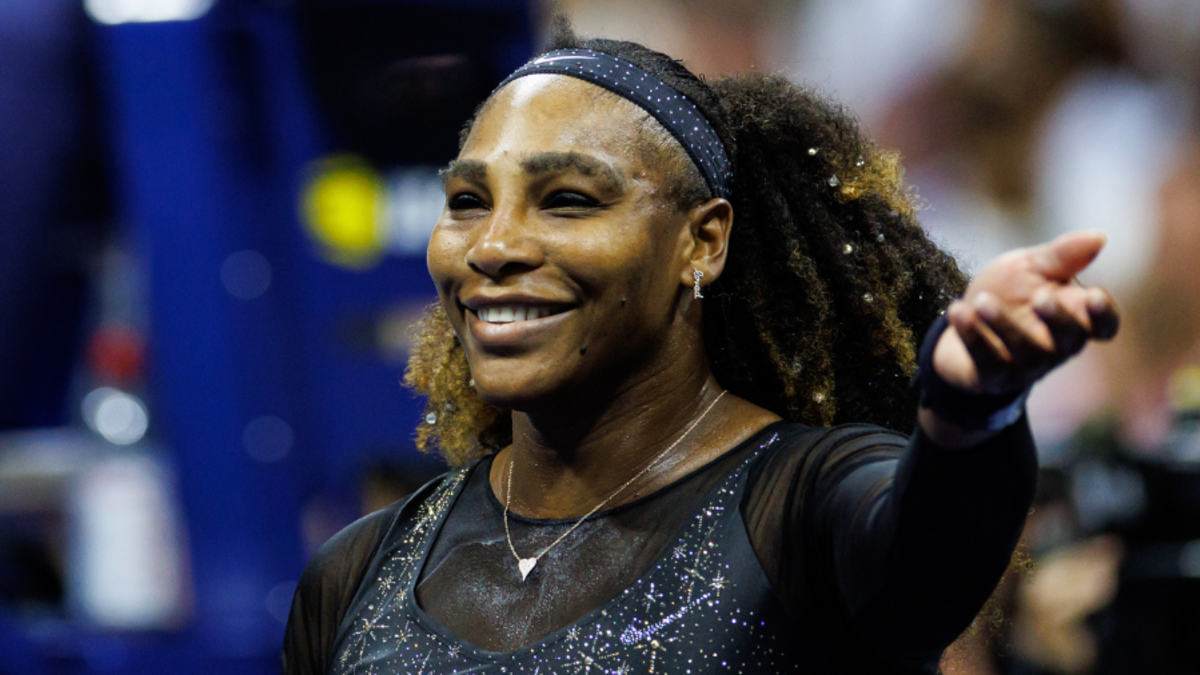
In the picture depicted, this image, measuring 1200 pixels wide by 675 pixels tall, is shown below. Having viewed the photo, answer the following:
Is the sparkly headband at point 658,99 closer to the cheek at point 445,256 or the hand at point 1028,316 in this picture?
the cheek at point 445,256

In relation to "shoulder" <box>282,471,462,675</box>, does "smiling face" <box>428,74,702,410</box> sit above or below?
above

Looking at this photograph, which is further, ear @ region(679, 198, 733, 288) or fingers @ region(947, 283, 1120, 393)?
ear @ region(679, 198, 733, 288)

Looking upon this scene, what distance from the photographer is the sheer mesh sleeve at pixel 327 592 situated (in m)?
1.84

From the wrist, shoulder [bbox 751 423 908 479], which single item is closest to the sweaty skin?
shoulder [bbox 751 423 908 479]

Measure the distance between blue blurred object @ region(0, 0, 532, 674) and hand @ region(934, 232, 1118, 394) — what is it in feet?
7.82

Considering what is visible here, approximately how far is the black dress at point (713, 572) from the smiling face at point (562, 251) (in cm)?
19

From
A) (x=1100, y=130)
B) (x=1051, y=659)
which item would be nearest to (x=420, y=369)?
(x=1051, y=659)

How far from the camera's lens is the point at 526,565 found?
167 centimetres

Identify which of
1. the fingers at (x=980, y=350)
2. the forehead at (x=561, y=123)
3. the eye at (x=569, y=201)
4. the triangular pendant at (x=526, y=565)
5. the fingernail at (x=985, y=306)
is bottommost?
the triangular pendant at (x=526, y=565)

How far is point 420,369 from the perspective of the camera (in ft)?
7.04

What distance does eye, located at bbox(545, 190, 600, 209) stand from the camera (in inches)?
65.6

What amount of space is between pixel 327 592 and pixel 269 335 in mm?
1646

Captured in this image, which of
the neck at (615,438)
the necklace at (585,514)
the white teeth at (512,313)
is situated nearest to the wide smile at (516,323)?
the white teeth at (512,313)

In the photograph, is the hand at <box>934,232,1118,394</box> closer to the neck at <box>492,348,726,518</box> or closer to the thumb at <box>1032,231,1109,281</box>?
the thumb at <box>1032,231,1109,281</box>
